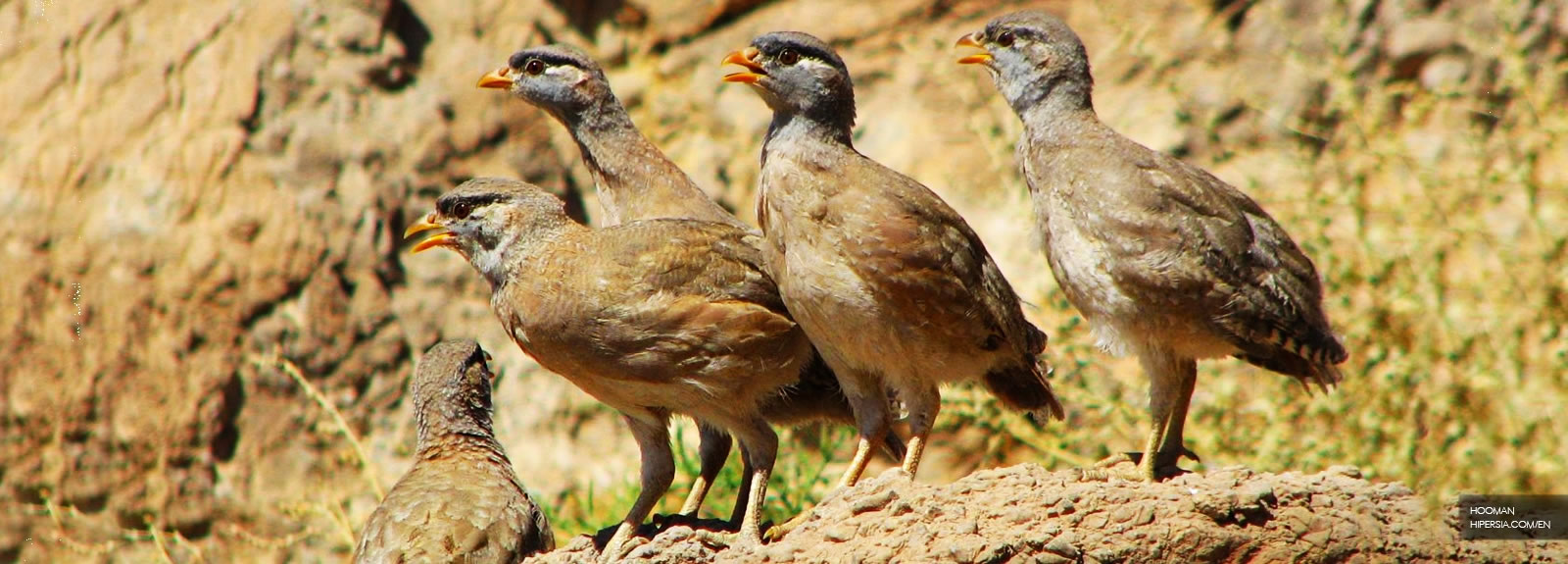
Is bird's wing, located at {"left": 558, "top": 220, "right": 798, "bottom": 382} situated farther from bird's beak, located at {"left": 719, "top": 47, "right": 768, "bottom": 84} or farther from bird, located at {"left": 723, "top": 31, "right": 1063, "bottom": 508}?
bird's beak, located at {"left": 719, "top": 47, "right": 768, "bottom": 84}

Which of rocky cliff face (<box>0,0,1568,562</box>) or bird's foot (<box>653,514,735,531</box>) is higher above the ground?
rocky cliff face (<box>0,0,1568,562</box>)

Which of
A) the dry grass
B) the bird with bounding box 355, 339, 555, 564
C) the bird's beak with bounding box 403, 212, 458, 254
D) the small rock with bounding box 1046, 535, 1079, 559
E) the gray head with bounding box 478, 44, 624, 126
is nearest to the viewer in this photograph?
the small rock with bounding box 1046, 535, 1079, 559

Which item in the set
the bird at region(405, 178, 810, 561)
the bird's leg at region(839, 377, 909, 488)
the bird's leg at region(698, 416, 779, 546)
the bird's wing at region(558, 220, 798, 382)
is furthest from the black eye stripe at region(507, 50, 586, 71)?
the bird's leg at region(839, 377, 909, 488)

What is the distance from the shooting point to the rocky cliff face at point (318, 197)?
10203mm

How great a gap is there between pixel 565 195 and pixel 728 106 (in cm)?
155

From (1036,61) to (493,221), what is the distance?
2386 mm

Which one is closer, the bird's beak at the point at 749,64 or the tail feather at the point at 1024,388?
the bird's beak at the point at 749,64

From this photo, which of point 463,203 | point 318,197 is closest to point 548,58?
point 463,203

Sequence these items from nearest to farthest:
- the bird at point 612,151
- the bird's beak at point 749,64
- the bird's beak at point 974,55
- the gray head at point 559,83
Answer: the bird's beak at point 749,64
the bird's beak at point 974,55
the bird at point 612,151
the gray head at point 559,83

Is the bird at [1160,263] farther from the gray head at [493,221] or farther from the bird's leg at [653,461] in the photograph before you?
the gray head at [493,221]

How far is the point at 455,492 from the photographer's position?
6531mm

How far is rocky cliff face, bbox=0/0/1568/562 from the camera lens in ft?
33.5

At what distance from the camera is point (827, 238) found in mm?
6016

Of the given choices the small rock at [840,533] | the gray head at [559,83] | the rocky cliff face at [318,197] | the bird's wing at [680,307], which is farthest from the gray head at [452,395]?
the rocky cliff face at [318,197]
